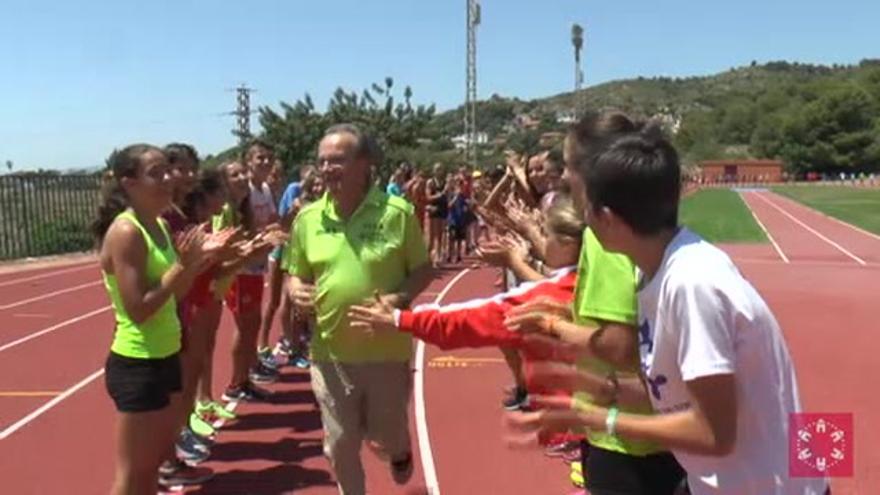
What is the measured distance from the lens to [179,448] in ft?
20.9

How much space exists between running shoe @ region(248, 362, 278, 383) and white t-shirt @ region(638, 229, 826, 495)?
6.93 meters

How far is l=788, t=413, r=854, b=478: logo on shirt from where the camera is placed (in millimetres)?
2129

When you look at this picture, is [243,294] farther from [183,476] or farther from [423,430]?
[183,476]

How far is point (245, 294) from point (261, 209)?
32.0 inches

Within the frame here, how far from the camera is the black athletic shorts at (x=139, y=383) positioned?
4258 mm

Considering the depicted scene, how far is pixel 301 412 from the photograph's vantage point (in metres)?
7.77

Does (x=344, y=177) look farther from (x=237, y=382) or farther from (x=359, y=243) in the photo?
(x=237, y=382)

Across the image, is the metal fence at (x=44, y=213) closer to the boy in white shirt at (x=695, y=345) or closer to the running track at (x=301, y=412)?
the running track at (x=301, y=412)

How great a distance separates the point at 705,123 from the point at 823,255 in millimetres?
143849

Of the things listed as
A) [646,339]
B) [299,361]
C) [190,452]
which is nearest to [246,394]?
[299,361]

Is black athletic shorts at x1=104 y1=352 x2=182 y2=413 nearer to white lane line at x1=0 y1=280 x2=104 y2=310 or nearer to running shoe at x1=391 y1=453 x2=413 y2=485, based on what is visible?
running shoe at x1=391 y1=453 x2=413 y2=485

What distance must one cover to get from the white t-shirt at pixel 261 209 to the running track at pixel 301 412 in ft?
3.74

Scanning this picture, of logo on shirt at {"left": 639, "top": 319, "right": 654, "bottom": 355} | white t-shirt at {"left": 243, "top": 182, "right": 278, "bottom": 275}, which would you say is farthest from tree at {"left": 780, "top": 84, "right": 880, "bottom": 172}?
logo on shirt at {"left": 639, "top": 319, "right": 654, "bottom": 355}

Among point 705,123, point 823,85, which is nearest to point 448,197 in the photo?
point 823,85
